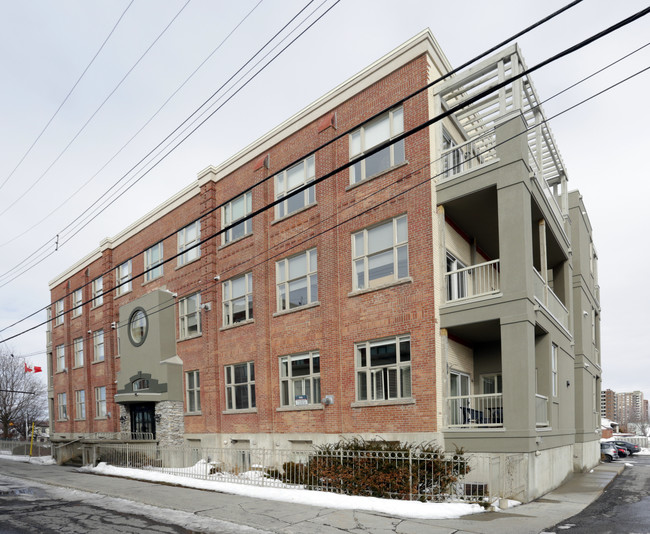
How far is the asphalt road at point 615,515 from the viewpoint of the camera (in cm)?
1111

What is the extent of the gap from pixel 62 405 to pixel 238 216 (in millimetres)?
23842

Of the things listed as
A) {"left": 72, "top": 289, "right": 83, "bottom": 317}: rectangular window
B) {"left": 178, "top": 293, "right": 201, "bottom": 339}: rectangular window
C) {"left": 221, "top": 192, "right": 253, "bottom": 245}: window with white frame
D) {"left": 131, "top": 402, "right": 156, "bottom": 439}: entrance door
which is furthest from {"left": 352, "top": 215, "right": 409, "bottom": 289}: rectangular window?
{"left": 72, "top": 289, "right": 83, "bottom": 317}: rectangular window

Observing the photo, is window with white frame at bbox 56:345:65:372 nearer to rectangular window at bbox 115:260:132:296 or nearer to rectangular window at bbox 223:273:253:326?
rectangular window at bbox 115:260:132:296

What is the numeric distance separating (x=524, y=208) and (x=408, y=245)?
141 inches

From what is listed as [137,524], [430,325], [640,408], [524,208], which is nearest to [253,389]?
[430,325]

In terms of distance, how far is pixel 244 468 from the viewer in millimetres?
20891

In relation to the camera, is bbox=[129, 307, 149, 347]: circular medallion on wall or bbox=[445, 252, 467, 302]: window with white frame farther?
bbox=[129, 307, 149, 347]: circular medallion on wall

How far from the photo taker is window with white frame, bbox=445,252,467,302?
16828 millimetres

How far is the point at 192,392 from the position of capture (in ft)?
85.3

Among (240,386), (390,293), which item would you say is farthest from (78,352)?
(390,293)

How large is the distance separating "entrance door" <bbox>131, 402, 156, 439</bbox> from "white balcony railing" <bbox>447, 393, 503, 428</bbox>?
Answer: 1568cm

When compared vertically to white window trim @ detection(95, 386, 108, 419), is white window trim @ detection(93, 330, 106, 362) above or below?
above

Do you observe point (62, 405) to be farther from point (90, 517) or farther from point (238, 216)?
point (90, 517)

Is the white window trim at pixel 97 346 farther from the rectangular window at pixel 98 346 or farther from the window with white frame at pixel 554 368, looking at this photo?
the window with white frame at pixel 554 368
